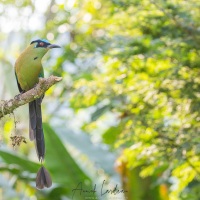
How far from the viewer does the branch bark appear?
2.63m

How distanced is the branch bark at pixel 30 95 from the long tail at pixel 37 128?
156mm

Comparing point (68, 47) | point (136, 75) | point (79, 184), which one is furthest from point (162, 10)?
point (79, 184)

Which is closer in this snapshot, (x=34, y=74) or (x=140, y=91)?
(x=34, y=74)

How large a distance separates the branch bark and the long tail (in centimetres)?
16

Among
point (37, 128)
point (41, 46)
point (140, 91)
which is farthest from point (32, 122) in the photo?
point (140, 91)

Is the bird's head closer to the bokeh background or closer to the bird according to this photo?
the bird

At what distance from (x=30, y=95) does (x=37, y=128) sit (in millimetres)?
243

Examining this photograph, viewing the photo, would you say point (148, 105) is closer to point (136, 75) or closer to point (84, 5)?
point (136, 75)

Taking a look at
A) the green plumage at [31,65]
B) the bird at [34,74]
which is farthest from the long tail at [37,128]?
the green plumage at [31,65]

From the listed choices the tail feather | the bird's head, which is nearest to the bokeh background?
the tail feather

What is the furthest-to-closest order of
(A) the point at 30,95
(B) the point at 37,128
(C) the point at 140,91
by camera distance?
(C) the point at 140,91 < (B) the point at 37,128 < (A) the point at 30,95

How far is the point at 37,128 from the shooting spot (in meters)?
2.90

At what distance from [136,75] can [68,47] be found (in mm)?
703

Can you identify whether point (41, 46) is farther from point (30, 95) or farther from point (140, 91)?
point (140, 91)
